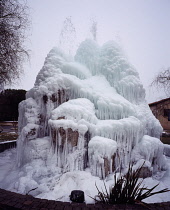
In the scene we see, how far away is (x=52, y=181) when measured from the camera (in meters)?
4.01

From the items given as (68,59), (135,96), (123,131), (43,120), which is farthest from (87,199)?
(68,59)

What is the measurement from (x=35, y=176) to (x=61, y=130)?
1.50m

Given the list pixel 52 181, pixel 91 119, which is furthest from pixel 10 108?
pixel 52 181

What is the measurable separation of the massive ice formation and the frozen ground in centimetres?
27

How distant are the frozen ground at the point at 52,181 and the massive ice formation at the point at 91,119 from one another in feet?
0.88

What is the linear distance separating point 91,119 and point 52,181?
2093mm

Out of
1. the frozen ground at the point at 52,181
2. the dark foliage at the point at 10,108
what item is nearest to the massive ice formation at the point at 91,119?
the frozen ground at the point at 52,181

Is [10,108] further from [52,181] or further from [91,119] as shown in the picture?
[52,181]

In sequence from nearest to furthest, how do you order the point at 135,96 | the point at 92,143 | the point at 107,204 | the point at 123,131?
the point at 107,204, the point at 92,143, the point at 123,131, the point at 135,96

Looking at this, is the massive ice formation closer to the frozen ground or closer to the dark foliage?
the frozen ground

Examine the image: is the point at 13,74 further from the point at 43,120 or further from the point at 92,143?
the point at 92,143

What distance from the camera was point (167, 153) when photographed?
25.2 ft

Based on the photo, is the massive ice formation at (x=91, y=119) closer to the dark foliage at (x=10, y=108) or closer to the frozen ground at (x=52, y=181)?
the frozen ground at (x=52, y=181)

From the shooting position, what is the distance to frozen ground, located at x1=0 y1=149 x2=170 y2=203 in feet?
11.2
